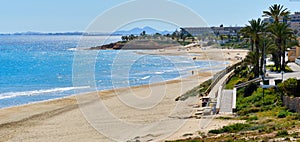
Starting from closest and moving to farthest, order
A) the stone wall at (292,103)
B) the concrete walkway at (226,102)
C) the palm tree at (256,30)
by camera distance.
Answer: the stone wall at (292,103)
the concrete walkway at (226,102)
the palm tree at (256,30)

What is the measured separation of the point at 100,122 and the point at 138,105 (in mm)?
5877

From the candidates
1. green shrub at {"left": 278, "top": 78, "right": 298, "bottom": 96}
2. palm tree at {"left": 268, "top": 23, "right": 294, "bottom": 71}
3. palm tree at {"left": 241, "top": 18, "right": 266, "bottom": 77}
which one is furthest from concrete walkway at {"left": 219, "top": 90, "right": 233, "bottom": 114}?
palm tree at {"left": 268, "top": 23, "right": 294, "bottom": 71}

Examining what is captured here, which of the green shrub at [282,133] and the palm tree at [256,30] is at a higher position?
the palm tree at [256,30]

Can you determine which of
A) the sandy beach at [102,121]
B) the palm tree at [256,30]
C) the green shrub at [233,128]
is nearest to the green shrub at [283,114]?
the green shrub at [233,128]

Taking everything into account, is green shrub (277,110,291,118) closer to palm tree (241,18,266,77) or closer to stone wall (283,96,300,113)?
stone wall (283,96,300,113)

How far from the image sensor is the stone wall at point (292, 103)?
55.9 feet

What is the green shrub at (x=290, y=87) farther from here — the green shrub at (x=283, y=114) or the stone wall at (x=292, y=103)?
the green shrub at (x=283, y=114)

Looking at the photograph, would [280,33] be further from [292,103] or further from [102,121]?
[102,121]

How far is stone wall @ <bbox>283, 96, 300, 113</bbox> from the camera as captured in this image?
17047 mm

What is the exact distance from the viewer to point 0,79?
55531 millimetres

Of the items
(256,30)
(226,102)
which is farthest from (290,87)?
(256,30)

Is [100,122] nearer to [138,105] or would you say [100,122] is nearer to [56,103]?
[138,105]

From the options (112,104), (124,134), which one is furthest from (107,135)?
(112,104)

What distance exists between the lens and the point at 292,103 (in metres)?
17.8
